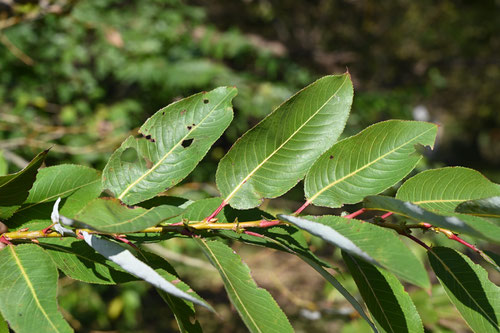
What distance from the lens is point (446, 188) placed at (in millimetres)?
772

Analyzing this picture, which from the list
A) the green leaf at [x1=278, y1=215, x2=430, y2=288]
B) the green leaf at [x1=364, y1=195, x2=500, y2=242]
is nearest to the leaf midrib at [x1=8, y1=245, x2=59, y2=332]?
the green leaf at [x1=278, y1=215, x2=430, y2=288]

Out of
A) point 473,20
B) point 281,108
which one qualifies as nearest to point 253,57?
point 281,108

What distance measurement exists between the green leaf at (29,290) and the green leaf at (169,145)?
172 mm

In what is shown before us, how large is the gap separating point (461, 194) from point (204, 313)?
5516 millimetres

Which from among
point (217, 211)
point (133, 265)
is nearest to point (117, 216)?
point (133, 265)

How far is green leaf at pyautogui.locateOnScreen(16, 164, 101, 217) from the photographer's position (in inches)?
34.0

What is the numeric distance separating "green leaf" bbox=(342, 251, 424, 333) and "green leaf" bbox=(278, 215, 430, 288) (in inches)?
4.3

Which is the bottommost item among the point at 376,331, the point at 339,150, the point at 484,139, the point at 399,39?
the point at 484,139

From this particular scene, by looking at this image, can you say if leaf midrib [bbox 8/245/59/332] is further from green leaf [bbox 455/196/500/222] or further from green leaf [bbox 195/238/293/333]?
green leaf [bbox 455/196/500/222]

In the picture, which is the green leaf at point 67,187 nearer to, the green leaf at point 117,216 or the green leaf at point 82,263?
the green leaf at point 82,263

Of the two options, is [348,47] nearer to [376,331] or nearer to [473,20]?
[473,20]

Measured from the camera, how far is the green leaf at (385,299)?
74 centimetres

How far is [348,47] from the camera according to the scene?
299 inches

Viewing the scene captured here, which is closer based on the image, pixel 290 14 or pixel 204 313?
pixel 204 313
